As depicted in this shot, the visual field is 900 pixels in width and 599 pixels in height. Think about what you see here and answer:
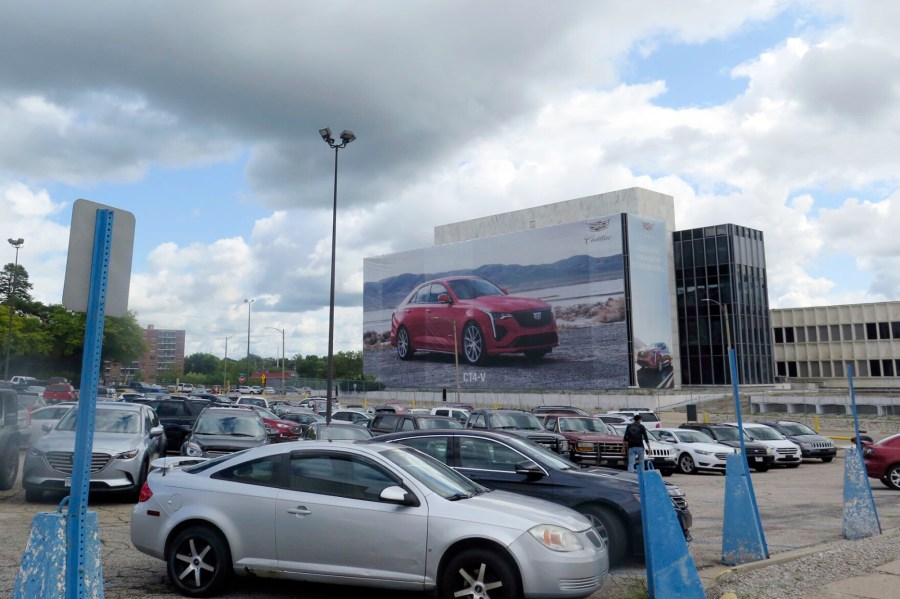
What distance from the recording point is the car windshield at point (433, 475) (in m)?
6.85

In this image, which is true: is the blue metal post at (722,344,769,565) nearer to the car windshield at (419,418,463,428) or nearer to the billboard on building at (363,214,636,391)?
the car windshield at (419,418,463,428)

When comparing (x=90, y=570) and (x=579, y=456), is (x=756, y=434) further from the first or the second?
(x=90, y=570)

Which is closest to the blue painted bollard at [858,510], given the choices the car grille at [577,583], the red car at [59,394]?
the car grille at [577,583]

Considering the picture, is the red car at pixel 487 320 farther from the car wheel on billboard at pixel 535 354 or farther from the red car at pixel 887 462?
the red car at pixel 887 462

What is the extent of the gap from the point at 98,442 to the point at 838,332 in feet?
282

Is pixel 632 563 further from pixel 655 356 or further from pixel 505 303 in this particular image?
pixel 655 356

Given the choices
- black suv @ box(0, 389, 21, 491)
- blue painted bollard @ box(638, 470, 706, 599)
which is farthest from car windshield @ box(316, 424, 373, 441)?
blue painted bollard @ box(638, 470, 706, 599)

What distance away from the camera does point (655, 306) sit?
222 feet

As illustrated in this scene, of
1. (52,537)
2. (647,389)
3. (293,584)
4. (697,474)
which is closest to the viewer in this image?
(52,537)

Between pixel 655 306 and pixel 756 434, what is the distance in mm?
44447

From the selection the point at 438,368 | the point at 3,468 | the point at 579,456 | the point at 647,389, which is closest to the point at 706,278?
the point at 647,389

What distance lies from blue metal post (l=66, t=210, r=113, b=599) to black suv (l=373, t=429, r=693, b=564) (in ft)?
18.0

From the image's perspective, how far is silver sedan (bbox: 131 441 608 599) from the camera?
6227 millimetres

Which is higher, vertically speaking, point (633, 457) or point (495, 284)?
point (495, 284)
